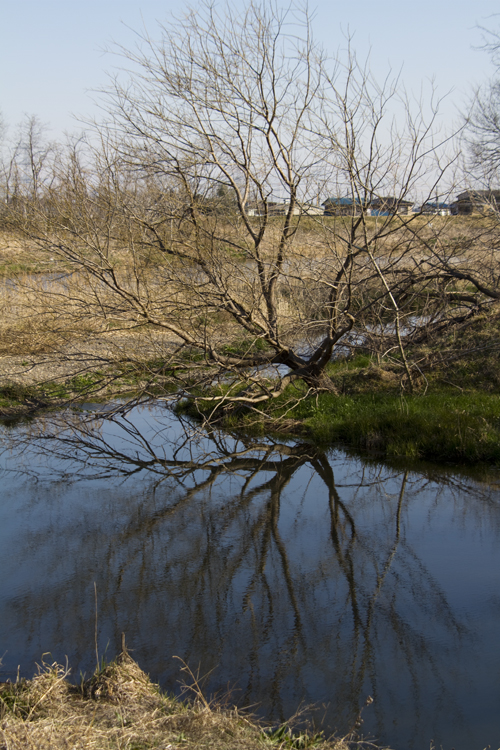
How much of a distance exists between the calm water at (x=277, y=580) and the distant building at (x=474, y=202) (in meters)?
4.77

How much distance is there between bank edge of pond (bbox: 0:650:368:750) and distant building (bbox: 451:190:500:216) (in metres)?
8.63

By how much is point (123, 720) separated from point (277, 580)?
2557mm

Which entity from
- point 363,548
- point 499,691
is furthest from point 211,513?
point 499,691

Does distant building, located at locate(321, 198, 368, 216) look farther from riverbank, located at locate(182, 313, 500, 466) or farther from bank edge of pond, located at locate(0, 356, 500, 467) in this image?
bank edge of pond, located at locate(0, 356, 500, 467)

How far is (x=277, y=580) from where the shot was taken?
231 inches

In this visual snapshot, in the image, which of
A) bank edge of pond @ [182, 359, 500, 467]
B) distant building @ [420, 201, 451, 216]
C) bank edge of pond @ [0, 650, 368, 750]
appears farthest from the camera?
distant building @ [420, 201, 451, 216]

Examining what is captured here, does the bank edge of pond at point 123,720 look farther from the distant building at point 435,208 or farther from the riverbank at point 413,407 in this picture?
the distant building at point 435,208

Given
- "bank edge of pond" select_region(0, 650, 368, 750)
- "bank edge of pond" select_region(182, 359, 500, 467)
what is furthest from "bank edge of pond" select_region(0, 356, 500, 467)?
"bank edge of pond" select_region(0, 650, 368, 750)

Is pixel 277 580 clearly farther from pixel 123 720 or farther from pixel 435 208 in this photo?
pixel 435 208

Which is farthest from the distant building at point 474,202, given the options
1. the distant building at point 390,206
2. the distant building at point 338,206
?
the distant building at point 338,206

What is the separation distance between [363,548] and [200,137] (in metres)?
6.68

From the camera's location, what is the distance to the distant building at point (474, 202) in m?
10.4

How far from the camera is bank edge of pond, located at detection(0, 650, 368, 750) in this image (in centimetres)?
325

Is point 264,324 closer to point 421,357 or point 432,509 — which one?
point 421,357
